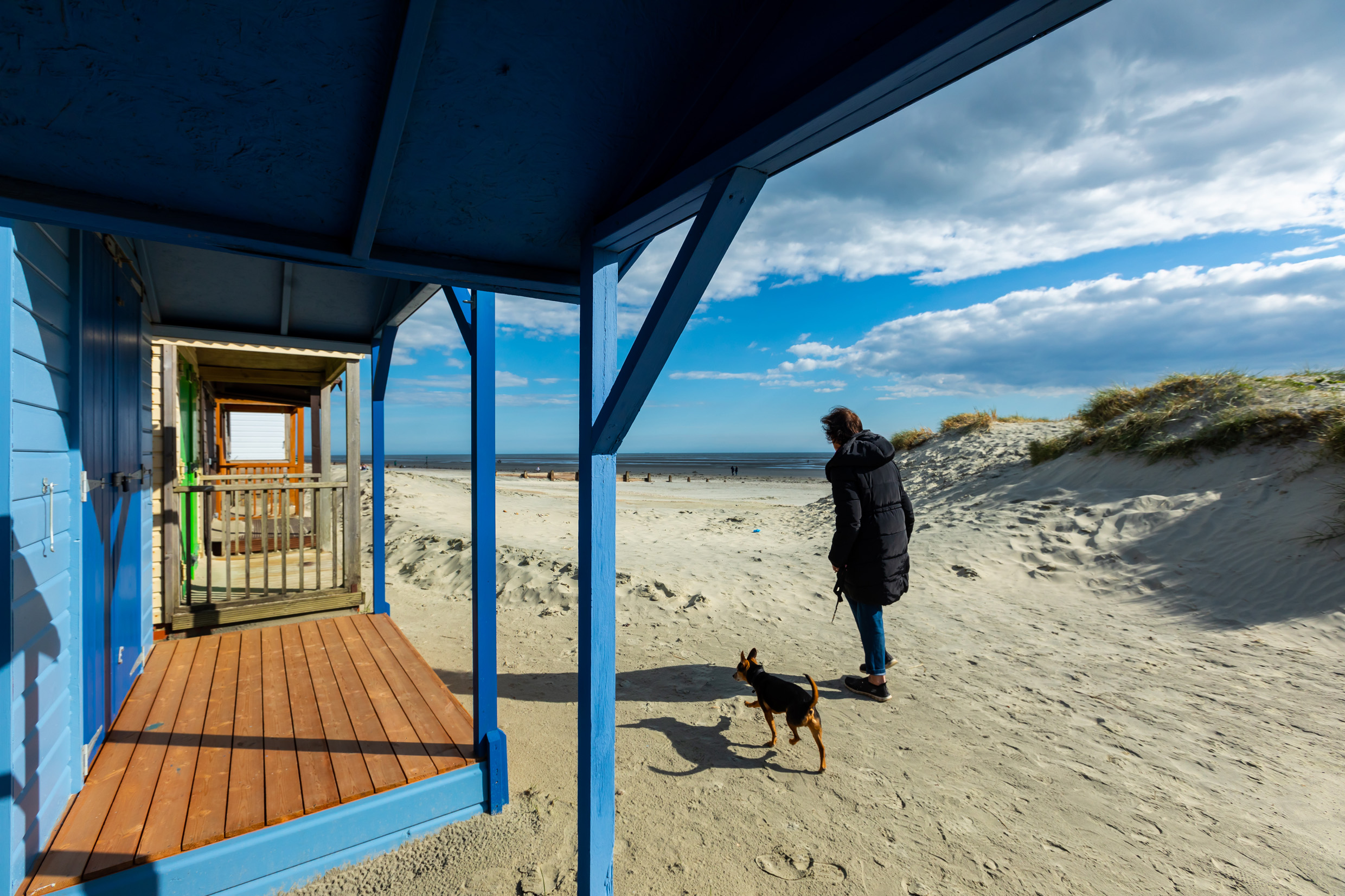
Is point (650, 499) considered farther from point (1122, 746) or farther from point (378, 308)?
point (1122, 746)

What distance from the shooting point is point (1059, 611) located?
577 centimetres

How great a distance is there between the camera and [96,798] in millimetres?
2469

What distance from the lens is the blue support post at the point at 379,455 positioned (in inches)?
193

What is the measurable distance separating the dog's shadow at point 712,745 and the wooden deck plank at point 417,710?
1.05m

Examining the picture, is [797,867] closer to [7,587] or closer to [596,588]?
[596,588]

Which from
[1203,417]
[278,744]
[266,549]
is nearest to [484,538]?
[278,744]

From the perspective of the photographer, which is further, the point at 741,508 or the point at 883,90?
the point at 741,508

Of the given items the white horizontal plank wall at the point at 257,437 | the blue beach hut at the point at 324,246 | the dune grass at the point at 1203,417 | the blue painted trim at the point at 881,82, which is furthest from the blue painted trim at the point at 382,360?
the dune grass at the point at 1203,417

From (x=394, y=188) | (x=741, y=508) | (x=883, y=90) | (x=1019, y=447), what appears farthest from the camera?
(x=741, y=508)

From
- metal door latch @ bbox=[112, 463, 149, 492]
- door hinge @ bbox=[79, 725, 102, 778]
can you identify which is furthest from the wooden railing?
door hinge @ bbox=[79, 725, 102, 778]

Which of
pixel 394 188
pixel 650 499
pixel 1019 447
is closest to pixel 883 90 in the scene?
pixel 394 188

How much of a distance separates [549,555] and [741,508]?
737cm

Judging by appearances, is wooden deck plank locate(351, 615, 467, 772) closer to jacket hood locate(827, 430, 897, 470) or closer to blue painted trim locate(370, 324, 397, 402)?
blue painted trim locate(370, 324, 397, 402)

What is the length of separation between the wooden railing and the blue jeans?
430 cm
